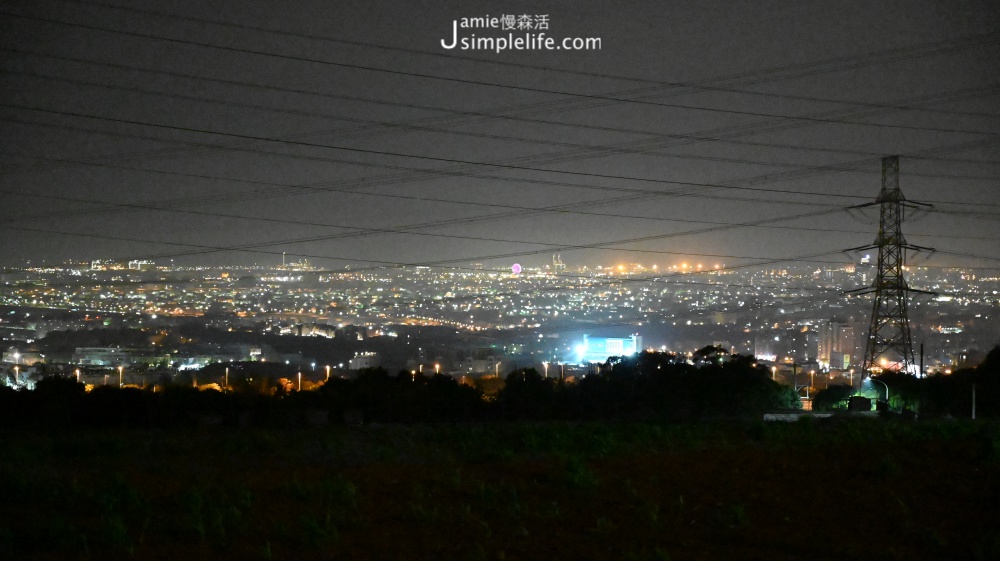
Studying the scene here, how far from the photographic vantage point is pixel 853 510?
398 inches

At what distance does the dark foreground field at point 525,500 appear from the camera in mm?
8977

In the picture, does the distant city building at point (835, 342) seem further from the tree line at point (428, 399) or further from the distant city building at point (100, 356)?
the distant city building at point (100, 356)

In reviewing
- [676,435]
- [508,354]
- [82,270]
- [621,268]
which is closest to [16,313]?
[82,270]

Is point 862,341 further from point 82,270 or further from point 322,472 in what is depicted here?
point 322,472

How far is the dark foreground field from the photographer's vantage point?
8.98 m

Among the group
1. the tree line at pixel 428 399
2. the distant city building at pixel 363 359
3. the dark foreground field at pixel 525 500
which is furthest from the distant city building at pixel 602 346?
the dark foreground field at pixel 525 500

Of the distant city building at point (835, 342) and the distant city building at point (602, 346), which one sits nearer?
the distant city building at point (835, 342)

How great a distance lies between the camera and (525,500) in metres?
10.9

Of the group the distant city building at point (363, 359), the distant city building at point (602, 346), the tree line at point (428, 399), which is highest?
the distant city building at point (602, 346)

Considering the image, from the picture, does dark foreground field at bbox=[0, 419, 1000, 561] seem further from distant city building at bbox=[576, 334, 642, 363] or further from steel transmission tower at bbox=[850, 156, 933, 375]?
distant city building at bbox=[576, 334, 642, 363]

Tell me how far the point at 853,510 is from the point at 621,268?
96.2ft

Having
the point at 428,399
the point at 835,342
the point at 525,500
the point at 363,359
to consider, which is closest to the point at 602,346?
the point at 835,342

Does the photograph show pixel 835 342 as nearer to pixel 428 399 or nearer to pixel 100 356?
pixel 428 399

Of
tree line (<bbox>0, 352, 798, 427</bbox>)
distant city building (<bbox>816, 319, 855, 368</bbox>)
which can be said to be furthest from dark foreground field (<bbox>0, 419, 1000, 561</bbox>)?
distant city building (<bbox>816, 319, 855, 368</bbox>)
